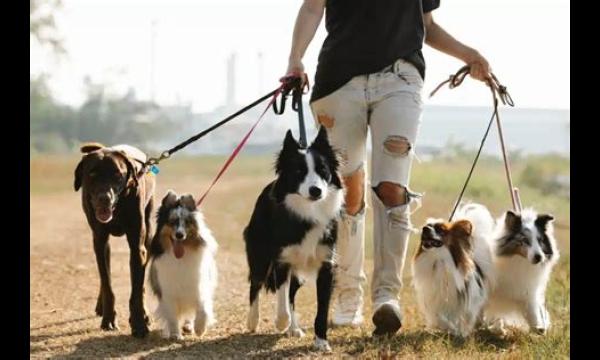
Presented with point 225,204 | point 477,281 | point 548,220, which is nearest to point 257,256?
point 477,281

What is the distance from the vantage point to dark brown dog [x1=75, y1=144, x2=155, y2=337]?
21.9 feet

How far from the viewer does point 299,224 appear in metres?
6.51

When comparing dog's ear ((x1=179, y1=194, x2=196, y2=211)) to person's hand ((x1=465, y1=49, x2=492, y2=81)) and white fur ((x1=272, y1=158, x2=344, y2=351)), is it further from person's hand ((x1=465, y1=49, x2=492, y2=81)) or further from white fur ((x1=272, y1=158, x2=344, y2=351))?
person's hand ((x1=465, y1=49, x2=492, y2=81))

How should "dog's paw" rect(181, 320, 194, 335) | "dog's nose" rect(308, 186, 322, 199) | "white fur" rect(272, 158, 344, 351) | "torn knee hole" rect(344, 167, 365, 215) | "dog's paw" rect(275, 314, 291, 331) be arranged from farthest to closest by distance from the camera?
"dog's paw" rect(181, 320, 194, 335), "torn knee hole" rect(344, 167, 365, 215), "dog's paw" rect(275, 314, 291, 331), "white fur" rect(272, 158, 344, 351), "dog's nose" rect(308, 186, 322, 199)

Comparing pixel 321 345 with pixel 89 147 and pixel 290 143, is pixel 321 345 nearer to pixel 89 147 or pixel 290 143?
pixel 290 143

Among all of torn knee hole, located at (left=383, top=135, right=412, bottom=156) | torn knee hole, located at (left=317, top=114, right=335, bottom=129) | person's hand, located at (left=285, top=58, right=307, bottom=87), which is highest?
person's hand, located at (left=285, top=58, right=307, bottom=87)

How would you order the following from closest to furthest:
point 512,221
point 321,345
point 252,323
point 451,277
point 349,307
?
point 321,345 → point 451,277 → point 252,323 → point 512,221 → point 349,307

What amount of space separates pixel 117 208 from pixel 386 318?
6.49ft

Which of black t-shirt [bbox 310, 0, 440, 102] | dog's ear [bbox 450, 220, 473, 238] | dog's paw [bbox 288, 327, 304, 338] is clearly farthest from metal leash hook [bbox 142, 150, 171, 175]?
dog's ear [bbox 450, 220, 473, 238]

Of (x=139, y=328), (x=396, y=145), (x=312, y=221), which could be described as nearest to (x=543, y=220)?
(x=396, y=145)

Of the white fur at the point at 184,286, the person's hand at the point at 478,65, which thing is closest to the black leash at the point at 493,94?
the person's hand at the point at 478,65

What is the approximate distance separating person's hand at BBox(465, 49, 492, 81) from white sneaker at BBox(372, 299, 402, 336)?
180cm

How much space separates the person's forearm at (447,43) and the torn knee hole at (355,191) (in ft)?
3.68
